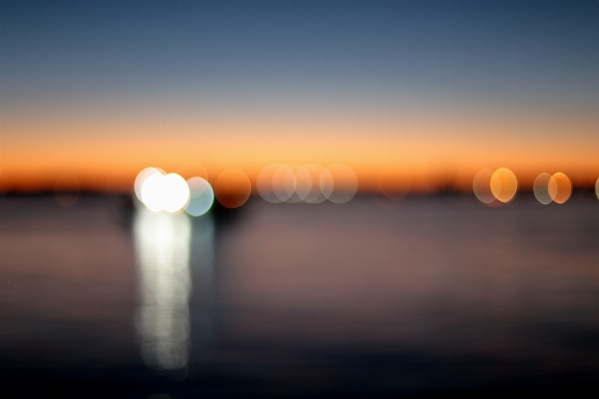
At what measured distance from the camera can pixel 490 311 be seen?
12367 millimetres

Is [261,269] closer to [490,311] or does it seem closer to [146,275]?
[146,275]

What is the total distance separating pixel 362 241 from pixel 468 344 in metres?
19.9

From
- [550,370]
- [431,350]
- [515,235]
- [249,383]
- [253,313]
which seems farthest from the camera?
[515,235]

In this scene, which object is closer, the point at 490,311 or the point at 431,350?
the point at 431,350

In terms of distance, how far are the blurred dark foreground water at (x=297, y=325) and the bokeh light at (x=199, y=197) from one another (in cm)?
4313

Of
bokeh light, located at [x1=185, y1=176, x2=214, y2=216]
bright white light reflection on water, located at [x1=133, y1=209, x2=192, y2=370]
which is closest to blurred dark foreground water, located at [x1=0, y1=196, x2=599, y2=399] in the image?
bright white light reflection on water, located at [x1=133, y1=209, x2=192, y2=370]

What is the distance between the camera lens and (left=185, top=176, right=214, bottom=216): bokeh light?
6531 centimetres

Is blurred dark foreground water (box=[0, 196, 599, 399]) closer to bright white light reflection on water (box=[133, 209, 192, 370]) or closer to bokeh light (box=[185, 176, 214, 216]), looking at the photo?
bright white light reflection on water (box=[133, 209, 192, 370])

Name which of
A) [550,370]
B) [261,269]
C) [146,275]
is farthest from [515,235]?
[550,370]

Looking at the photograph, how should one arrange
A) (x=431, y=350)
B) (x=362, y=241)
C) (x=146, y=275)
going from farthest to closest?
(x=362, y=241) < (x=146, y=275) < (x=431, y=350)

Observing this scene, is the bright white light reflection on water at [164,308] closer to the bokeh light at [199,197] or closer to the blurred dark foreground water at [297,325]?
the blurred dark foreground water at [297,325]

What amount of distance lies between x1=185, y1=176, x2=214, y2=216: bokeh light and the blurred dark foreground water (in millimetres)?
43125

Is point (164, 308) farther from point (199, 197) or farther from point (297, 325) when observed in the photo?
point (199, 197)

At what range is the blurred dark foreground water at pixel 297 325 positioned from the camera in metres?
7.66
